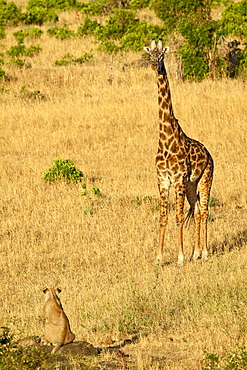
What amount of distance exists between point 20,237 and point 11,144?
23.6 ft

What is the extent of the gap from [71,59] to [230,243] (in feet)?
50.7

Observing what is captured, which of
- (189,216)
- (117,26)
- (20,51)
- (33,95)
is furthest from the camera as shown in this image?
(117,26)

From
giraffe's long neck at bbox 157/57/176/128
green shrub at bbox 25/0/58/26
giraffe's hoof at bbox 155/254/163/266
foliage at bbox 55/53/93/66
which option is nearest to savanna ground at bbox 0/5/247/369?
giraffe's hoof at bbox 155/254/163/266

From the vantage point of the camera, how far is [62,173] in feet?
48.9

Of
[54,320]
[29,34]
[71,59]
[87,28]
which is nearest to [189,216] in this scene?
[54,320]

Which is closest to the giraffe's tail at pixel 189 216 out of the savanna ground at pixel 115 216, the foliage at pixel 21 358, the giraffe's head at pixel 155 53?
the savanna ground at pixel 115 216

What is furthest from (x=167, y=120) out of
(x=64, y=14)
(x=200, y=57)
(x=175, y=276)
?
(x=64, y=14)

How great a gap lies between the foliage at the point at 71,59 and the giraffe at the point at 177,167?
47.9 feet

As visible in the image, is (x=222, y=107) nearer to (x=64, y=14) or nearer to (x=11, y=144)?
(x=11, y=144)

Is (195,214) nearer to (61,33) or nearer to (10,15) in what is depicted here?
(61,33)

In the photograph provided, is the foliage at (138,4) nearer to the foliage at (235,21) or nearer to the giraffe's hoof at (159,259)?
the foliage at (235,21)

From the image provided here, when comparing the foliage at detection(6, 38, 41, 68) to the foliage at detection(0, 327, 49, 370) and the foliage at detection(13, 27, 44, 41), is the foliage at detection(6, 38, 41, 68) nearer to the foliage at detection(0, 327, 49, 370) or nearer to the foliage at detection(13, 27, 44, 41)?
the foliage at detection(13, 27, 44, 41)

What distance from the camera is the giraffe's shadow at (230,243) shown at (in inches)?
420

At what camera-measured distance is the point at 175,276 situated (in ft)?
30.0
